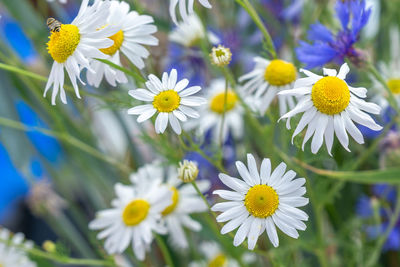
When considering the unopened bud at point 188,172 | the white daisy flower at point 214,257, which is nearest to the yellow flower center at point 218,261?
the white daisy flower at point 214,257

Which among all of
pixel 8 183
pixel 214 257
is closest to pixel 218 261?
pixel 214 257

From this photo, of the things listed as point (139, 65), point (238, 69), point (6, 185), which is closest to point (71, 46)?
point (139, 65)

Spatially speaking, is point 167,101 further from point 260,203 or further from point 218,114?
point 218,114

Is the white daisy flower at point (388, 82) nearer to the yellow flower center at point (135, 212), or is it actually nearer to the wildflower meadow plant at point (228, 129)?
the wildflower meadow plant at point (228, 129)

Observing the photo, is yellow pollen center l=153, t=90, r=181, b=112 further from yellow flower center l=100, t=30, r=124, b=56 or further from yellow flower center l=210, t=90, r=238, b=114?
yellow flower center l=210, t=90, r=238, b=114

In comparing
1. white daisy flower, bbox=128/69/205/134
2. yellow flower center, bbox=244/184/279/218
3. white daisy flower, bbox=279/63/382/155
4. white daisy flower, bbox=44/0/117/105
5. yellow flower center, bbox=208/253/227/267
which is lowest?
yellow flower center, bbox=208/253/227/267

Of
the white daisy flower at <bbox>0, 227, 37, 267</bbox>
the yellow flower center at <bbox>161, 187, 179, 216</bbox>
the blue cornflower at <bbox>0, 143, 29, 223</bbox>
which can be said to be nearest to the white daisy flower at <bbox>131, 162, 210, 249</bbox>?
the yellow flower center at <bbox>161, 187, 179, 216</bbox>

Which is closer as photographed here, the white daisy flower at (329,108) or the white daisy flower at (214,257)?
the white daisy flower at (329,108)
